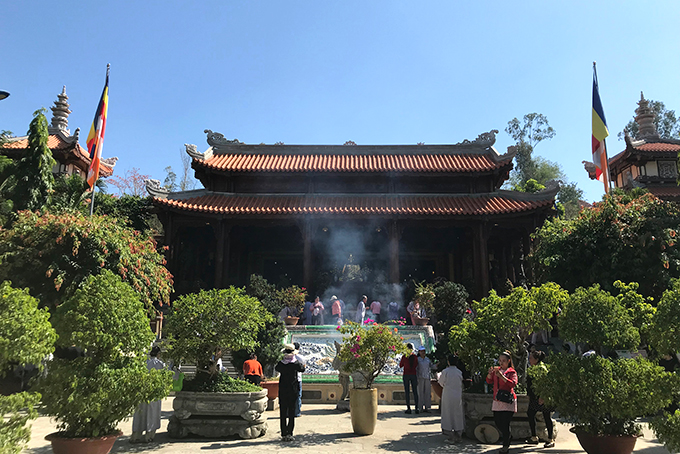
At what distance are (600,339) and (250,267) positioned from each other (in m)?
16.6

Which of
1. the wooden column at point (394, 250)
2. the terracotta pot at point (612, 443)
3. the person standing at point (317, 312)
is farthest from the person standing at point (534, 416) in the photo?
the wooden column at point (394, 250)

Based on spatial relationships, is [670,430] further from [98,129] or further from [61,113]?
[61,113]

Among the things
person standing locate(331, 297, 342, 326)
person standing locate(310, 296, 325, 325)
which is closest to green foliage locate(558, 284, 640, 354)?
person standing locate(331, 297, 342, 326)

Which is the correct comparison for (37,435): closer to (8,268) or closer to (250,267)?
(8,268)

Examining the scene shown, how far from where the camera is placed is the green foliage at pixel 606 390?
16.8 ft

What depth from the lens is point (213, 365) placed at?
745cm

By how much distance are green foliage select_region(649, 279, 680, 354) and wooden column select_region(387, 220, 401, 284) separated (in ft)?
41.2

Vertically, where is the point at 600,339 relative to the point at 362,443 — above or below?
above

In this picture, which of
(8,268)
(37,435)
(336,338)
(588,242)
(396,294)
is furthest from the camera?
(396,294)

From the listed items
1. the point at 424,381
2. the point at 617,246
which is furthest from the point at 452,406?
the point at 617,246

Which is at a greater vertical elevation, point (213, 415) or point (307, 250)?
point (307, 250)

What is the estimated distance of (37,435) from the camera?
723cm

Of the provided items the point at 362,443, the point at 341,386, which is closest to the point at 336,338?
the point at 341,386

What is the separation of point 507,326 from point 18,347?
6.04 m
